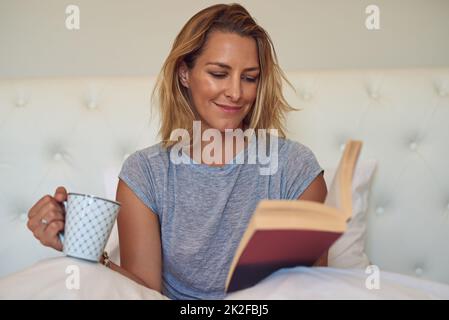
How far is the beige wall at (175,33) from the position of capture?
64.7 inches

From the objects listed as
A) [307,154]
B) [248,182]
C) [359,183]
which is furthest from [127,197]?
[359,183]

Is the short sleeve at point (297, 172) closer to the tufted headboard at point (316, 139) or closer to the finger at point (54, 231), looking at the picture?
the tufted headboard at point (316, 139)

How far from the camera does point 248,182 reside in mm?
1171

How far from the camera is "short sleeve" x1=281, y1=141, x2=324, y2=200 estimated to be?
44.9 inches

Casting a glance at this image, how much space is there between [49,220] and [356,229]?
2.56 ft

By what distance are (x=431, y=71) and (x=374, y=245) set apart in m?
0.48

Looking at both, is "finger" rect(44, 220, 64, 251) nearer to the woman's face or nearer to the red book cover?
the red book cover

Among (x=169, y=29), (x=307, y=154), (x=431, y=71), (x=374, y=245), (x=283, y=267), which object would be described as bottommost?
(x=374, y=245)

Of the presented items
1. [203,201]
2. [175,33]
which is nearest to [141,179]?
[203,201]

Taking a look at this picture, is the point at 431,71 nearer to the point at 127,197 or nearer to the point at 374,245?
the point at 374,245

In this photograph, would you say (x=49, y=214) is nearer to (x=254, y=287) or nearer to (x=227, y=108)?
(x=254, y=287)

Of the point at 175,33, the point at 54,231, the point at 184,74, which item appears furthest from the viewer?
the point at 175,33

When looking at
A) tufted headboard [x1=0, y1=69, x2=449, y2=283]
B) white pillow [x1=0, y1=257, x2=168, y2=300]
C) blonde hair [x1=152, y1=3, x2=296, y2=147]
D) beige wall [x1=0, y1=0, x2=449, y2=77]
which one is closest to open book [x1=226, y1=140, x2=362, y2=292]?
white pillow [x1=0, y1=257, x2=168, y2=300]

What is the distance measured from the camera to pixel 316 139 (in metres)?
1.45
